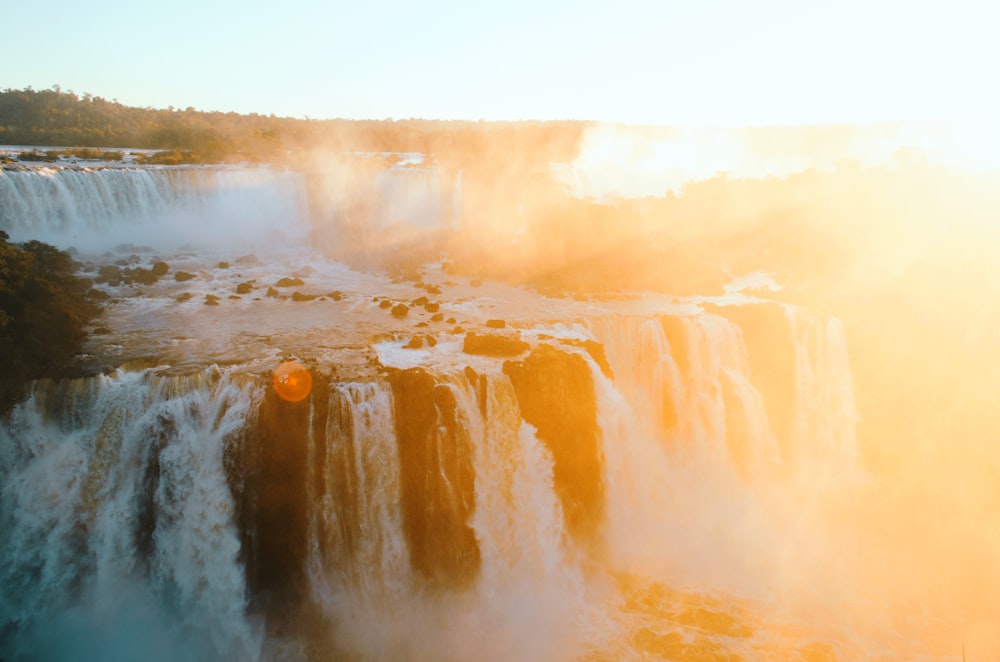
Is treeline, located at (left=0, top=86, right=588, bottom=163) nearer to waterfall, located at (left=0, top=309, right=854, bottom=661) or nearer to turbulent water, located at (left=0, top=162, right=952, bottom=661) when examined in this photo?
turbulent water, located at (left=0, top=162, right=952, bottom=661)

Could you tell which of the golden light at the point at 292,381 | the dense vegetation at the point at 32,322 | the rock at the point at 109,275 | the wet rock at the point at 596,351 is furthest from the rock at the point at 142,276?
the wet rock at the point at 596,351

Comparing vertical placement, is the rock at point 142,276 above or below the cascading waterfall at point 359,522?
above

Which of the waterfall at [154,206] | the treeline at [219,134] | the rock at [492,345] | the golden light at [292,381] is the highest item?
the treeline at [219,134]

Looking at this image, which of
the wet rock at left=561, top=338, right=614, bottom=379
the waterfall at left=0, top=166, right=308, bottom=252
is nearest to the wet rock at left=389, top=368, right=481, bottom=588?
the wet rock at left=561, top=338, right=614, bottom=379

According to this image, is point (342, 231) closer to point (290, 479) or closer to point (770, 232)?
point (290, 479)

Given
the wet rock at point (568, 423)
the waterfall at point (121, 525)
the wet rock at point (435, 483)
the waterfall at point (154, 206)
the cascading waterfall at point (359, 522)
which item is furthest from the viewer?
the waterfall at point (154, 206)

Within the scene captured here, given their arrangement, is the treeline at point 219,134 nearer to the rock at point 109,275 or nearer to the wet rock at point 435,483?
the rock at point 109,275
